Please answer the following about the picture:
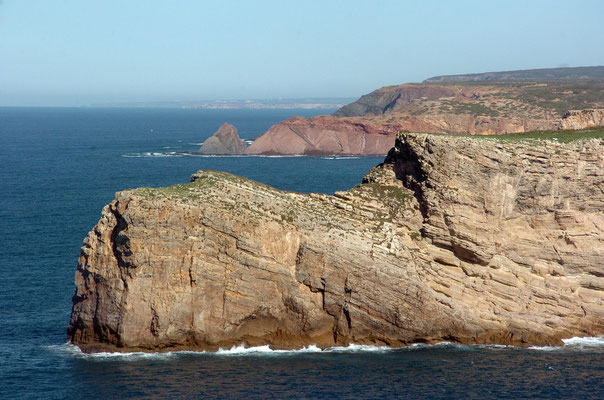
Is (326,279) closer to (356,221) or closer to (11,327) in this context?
(356,221)

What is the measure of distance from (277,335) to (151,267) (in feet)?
28.4

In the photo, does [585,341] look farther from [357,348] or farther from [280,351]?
[280,351]

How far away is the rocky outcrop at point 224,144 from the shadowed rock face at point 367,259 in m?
112

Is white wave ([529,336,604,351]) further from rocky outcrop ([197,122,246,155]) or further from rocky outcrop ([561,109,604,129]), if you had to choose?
rocky outcrop ([197,122,246,155])

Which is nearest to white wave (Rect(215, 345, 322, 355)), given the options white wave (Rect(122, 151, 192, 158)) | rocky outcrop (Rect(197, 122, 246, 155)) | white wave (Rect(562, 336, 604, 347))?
white wave (Rect(562, 336, 604, 347))

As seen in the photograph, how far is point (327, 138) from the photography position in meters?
165

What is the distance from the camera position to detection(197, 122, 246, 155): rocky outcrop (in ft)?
516

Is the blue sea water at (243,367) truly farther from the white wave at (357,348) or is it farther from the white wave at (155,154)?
the white wave at (155,154)

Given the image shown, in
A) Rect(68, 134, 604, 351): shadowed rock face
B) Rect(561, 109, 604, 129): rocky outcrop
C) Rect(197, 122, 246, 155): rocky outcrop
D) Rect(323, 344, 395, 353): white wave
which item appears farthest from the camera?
Rect(197, 122, 246, 155): rocky outcrop

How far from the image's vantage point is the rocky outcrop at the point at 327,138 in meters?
160

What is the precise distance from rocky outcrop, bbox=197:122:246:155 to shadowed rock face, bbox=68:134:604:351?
11153 centimetres

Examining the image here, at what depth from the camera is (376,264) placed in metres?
43.4

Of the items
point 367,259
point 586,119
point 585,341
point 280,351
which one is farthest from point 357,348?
point 586,119

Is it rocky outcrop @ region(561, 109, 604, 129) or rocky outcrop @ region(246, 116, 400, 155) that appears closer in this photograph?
rocky outcrop @ region(561, 109, 604, 129)
